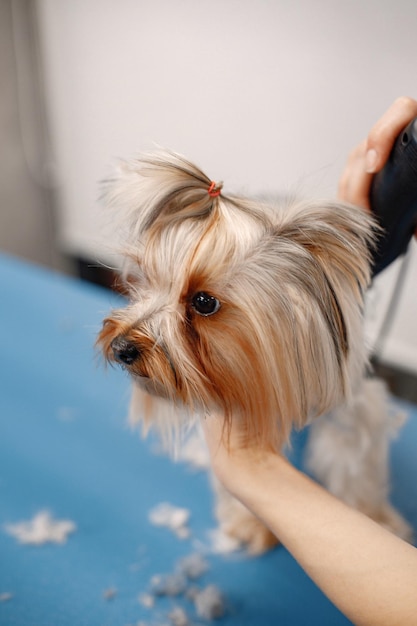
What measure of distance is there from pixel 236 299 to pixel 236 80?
3.75 feet

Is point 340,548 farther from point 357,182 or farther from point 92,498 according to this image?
point 92,498

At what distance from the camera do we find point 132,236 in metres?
0.74

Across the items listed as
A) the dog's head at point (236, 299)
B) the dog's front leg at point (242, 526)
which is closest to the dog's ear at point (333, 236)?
the dog's head at point (236, 299)

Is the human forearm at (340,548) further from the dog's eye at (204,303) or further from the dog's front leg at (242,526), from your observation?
the dog's front leg at (242,526)

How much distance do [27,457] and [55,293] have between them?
54cm

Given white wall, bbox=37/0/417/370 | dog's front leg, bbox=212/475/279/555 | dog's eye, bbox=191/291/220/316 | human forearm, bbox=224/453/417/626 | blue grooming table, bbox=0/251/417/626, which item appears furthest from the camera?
white wall, bbox=37/0/417/370

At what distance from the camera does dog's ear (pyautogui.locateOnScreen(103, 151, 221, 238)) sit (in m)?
0.69

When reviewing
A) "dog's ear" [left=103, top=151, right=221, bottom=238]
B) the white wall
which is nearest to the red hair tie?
"dog's ear" [left=103, top=151, right=221, bottom=238]

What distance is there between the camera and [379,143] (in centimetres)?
70

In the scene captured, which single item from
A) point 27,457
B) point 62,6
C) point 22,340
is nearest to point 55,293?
point 22,340

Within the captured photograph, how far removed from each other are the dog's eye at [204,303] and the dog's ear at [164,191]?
0.31 ft

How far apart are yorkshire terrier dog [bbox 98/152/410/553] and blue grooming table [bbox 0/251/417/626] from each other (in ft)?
0.53

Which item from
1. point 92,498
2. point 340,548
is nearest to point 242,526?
point 92,498

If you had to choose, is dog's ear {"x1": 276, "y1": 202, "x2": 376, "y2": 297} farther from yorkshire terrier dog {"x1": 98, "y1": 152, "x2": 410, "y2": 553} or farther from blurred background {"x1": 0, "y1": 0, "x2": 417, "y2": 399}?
blurred background {"x1": 0, "y1": 0, "x2": 417, "y2": 399}
